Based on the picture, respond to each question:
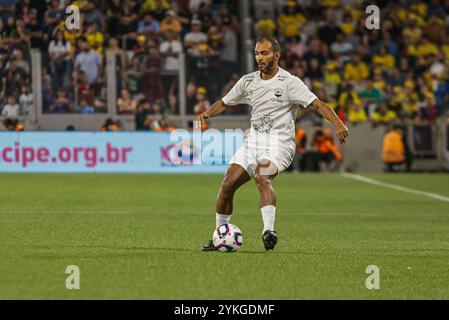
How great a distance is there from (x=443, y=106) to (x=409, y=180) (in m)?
5.51

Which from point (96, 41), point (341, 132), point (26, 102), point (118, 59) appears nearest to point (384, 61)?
point (118, 59)

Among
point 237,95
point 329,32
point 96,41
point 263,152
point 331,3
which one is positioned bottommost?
point 263,152

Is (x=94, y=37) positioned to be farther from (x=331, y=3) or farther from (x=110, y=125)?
(x=331, y=3)

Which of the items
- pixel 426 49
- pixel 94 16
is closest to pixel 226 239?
pixel 94 16

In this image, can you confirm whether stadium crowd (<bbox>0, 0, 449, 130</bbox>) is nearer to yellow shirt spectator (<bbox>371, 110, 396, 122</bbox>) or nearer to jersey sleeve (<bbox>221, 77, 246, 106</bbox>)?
yellow shirt spectator (<bbox>371, 110, 396, 122</bbox>)

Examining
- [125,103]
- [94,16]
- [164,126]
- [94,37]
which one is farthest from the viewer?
[94,16]

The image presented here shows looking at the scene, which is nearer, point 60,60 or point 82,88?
point 82,88

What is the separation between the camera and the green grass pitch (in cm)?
915

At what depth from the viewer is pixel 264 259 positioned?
1102 centimetres

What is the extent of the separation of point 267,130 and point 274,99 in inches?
12.6

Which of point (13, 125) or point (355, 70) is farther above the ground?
point (355, 70)

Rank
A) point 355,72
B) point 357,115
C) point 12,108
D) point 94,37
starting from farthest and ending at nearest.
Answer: point 355,72, point 357,115, point 94,37, point 12,108

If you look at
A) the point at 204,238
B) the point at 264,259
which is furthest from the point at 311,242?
the point at 264,259

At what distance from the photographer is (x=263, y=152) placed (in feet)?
38.2
